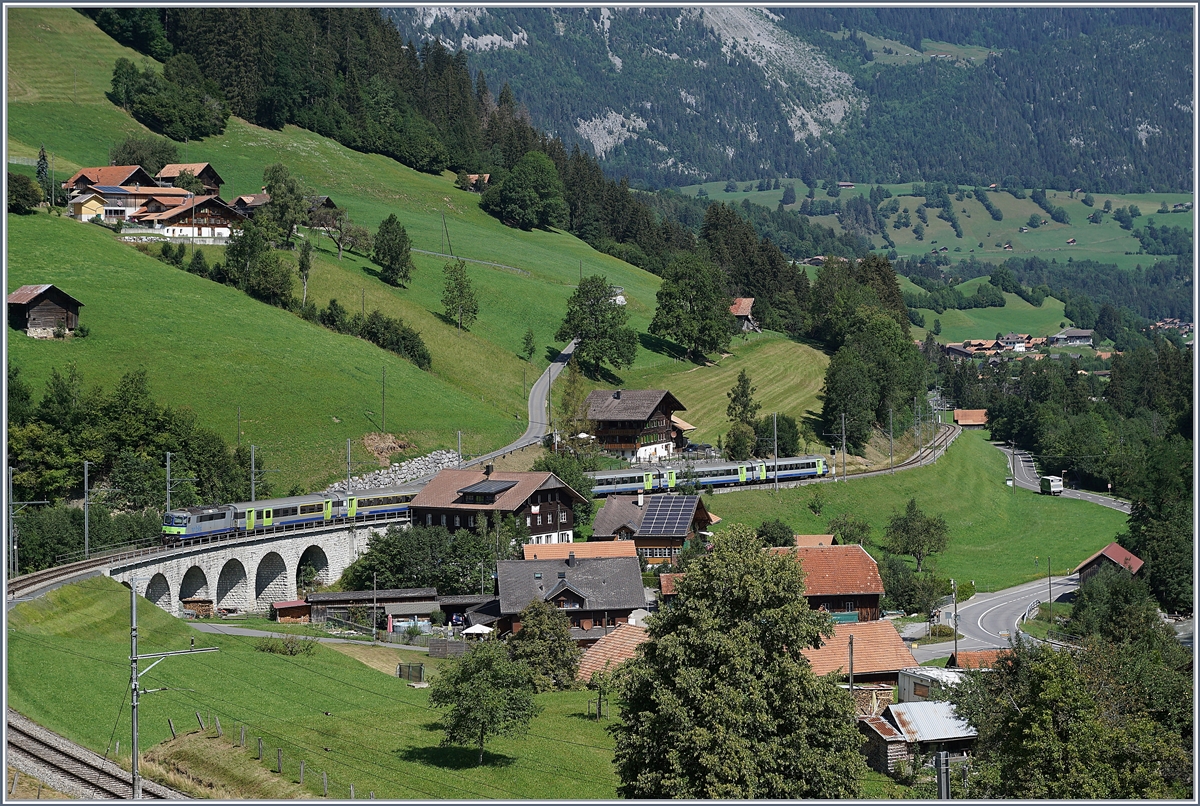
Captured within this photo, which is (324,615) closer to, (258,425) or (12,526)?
(12,526)

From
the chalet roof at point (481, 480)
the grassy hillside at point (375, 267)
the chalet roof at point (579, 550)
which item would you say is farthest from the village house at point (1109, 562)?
the grassy hillside at point (375, 267)

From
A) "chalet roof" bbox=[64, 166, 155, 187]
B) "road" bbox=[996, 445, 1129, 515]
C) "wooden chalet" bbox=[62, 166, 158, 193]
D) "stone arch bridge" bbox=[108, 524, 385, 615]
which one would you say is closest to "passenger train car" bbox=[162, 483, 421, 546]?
"stone arch bridge" bbox=[108, 524, 385, 615]

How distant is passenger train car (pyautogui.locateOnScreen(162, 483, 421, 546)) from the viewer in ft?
246

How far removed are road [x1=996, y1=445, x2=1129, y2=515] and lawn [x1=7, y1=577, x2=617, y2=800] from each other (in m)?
77.6

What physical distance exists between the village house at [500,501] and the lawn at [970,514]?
11.9m

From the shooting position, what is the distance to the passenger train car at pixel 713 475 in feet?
323

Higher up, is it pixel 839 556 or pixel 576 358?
pixel 576 358

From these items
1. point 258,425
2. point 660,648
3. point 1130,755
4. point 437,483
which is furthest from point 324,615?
point 1130,755

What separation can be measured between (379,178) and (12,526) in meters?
115

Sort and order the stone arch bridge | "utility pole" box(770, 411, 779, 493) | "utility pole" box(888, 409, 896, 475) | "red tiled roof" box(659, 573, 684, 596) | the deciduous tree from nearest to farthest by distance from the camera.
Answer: the deciduous tree → the stone arch bridge → "red tiled roof" box(659, 573, 684, 596) → "utility pole" box(770, 411, 779, 493) → "utility pole" box(888, 409, 896, 475)

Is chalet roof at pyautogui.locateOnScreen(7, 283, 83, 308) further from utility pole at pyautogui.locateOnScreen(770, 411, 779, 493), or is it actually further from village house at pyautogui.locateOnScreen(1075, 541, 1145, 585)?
village house at pyautogui.locateOnScreen(1075, 541, 1145, 585)

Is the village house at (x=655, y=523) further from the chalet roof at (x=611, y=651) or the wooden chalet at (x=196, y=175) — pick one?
the wooden chalet at (x=196, y=175)

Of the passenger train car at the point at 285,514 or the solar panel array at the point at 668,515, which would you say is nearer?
the passenger train car at the point at 285,514

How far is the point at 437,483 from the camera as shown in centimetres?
8862
